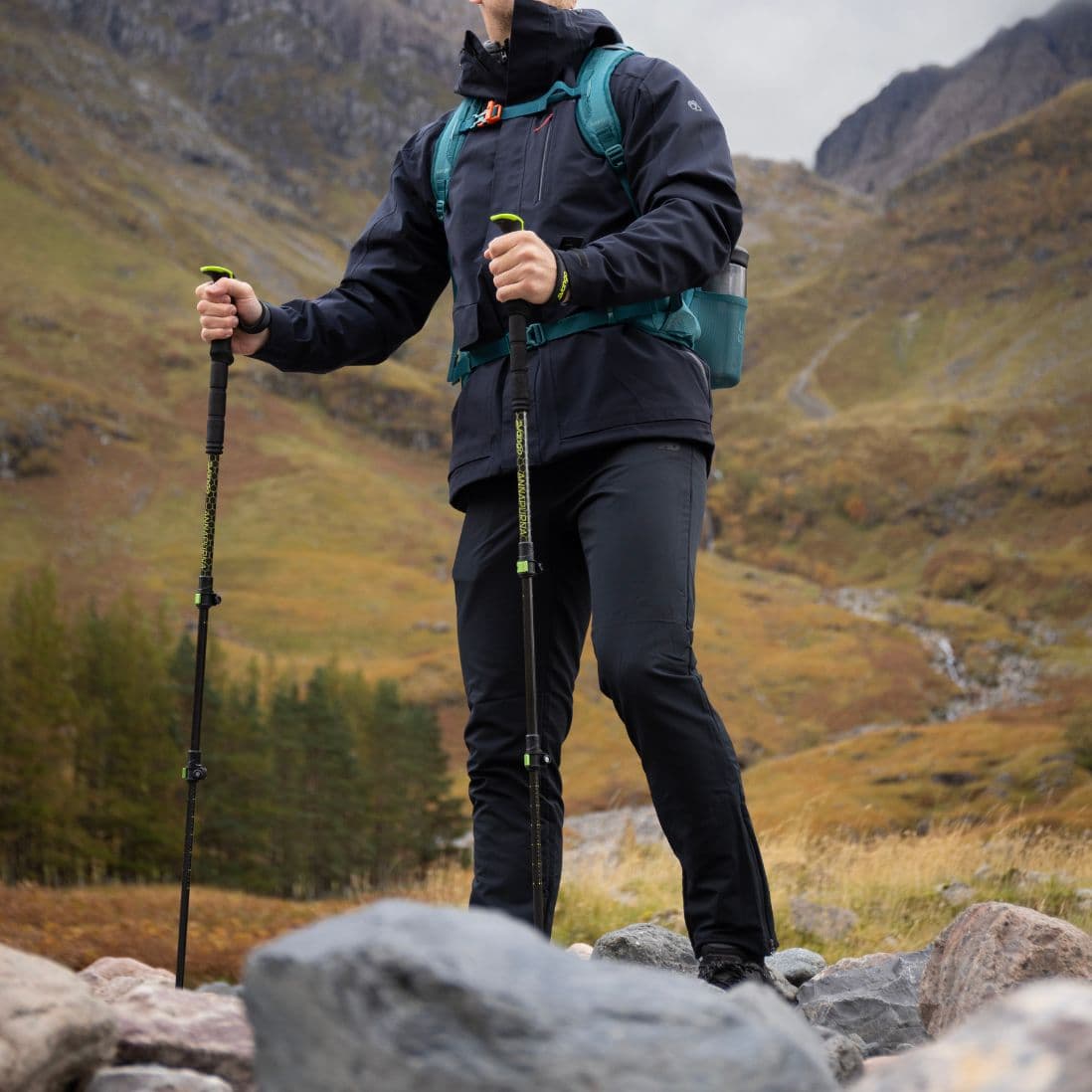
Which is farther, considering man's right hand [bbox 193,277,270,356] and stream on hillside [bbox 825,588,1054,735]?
stream on hillside [bbox 825,588,1054,735]

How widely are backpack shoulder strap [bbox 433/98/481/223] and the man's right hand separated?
0.86 meters

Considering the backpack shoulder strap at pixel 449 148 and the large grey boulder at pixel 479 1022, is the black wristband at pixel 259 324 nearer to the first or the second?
the backpack shoulder strap at pixel 449 148

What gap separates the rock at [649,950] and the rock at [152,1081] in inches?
106

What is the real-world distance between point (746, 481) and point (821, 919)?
12486 centimetres

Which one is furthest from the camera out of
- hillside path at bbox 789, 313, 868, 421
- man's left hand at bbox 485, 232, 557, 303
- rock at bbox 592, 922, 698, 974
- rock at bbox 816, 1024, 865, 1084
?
hillside path at bbox 789, 313, 868, 421

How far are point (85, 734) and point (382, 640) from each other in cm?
4090

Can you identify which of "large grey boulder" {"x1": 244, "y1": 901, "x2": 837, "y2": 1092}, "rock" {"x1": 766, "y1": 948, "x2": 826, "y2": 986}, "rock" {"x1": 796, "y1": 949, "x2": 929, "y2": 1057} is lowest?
"rock" {"x1": 766, "y1": 948, "x2": 826, "y2": 986}

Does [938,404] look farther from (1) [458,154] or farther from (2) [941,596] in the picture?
(1) [458,154]

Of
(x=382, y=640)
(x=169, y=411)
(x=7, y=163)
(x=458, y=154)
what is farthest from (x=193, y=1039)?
(x=7, y=163)

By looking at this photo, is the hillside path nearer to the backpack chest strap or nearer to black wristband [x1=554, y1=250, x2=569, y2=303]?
the backpack chest strap

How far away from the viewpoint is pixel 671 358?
422 centimetres

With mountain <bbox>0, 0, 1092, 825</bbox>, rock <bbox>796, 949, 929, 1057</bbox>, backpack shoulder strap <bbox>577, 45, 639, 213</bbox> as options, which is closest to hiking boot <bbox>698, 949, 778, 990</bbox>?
rock <bbox>796, 949, 929, 1057</bbox>

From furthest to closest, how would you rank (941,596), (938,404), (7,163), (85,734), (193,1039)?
(7,163), (938,404), (941,596), (85,734), (193,1039)

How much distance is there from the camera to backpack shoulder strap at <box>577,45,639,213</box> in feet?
14.2
